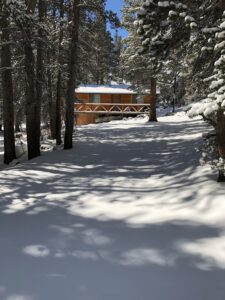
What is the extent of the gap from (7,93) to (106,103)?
98.6ft

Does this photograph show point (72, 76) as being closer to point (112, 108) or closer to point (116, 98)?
point (112, 108)

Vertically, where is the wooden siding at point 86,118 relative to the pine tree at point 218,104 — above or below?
below

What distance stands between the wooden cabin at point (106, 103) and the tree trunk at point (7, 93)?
2477 cm

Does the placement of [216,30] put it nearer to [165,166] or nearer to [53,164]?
[165,166]

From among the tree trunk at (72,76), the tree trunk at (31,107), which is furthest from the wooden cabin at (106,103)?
the tree trunk at (31,107)

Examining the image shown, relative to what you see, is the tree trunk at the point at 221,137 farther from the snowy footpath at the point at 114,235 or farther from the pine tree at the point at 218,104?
the snowy footpath at the point at 114,235

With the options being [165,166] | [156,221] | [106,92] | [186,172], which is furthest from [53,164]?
[106,92]

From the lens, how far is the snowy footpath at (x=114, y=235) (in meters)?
4.11

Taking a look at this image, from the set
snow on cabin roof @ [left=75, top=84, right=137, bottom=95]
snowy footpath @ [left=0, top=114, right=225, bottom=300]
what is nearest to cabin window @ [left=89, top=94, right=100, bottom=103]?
snow on cabin roof @ [left=75, top=84, right=137, bottom=95]

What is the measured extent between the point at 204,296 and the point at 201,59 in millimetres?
5767

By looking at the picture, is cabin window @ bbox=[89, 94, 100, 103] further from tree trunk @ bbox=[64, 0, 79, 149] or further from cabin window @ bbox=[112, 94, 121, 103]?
tree trunk @ bbox=[64, 0, 79, 149]

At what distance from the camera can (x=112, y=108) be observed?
42.0 m

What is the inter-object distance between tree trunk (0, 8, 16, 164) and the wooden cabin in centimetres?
2477

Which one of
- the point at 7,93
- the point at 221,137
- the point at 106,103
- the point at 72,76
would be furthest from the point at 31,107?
the point at 106,103
